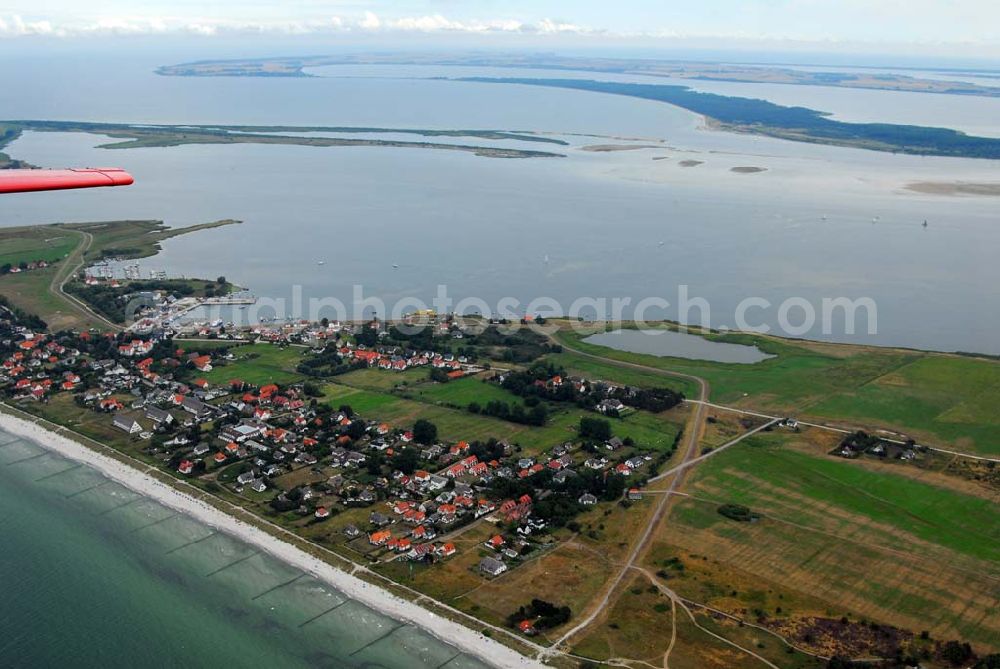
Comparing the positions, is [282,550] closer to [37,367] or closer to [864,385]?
[37,367]

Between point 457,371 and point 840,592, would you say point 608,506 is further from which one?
point 457,371

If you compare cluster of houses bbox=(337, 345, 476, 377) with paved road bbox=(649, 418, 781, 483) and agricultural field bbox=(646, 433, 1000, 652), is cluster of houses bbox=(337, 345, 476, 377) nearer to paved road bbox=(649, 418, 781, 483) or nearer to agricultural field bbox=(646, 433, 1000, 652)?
paved road bbox=(649, 418, 781, 483)

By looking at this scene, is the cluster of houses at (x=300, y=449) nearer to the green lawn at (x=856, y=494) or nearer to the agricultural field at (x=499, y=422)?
the agricultural field at (x=499, y=422)

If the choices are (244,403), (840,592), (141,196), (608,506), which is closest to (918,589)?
(840,592)

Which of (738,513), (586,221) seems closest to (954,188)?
(586,221)

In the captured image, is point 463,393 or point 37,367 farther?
point 37,367

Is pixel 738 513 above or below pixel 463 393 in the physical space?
above
